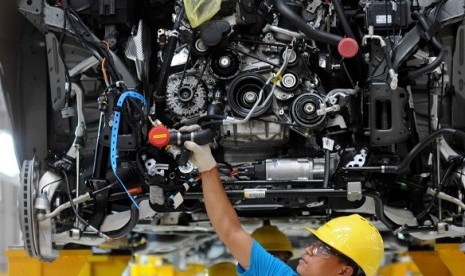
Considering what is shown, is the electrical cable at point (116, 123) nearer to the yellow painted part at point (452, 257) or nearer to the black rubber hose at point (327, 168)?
the black rubber hose at point (327, 168)

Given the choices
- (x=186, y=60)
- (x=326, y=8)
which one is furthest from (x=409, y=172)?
(x=186, y=60)

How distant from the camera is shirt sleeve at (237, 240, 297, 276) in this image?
10.1ft

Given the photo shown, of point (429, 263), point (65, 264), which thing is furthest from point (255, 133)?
point (429, 263)

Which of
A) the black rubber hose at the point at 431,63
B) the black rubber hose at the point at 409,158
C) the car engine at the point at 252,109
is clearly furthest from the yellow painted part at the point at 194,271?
the black rubber hose at the point at 431,63

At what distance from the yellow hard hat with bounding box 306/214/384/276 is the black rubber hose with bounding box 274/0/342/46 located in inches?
38.8

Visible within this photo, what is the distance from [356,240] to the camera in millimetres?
3078

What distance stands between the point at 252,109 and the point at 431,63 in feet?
3.16

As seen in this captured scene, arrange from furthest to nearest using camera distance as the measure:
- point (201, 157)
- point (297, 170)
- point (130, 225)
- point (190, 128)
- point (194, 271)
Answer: point (194, 271) < point (130, 225) < point (297, 170) < point (190, 128) < point (201, 157)

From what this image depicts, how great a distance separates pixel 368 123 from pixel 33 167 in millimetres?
1846

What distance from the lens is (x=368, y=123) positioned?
3902mm

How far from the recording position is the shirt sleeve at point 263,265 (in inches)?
122

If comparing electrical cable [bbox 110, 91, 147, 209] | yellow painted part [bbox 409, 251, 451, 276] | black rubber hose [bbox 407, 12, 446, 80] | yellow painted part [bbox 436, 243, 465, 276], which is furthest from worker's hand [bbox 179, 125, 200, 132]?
yellow painted part [bbox 409, 251, 451, 276]

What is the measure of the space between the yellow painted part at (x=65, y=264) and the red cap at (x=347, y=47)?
7.87ft

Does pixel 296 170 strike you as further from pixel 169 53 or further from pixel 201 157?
pixel 169 53
